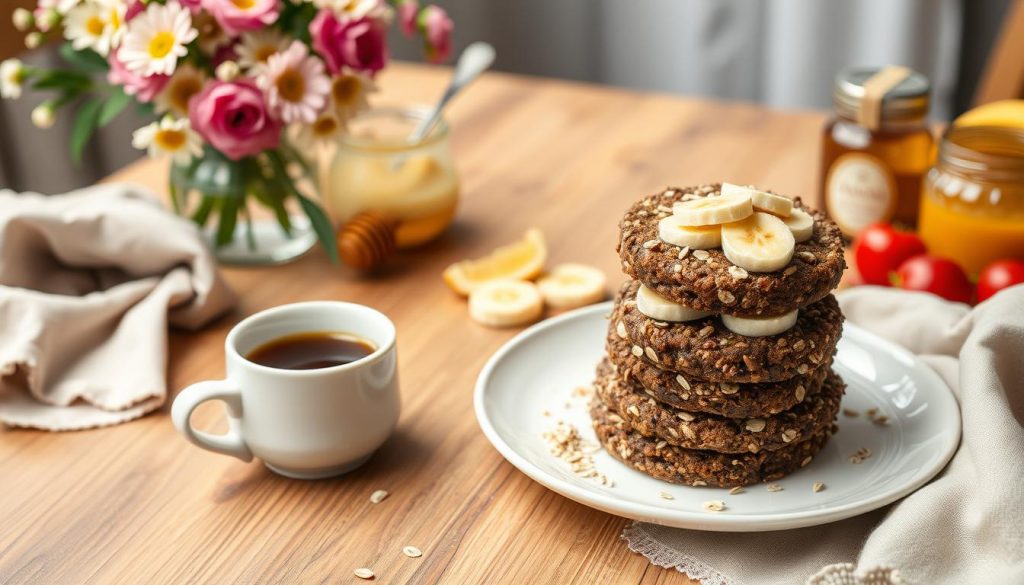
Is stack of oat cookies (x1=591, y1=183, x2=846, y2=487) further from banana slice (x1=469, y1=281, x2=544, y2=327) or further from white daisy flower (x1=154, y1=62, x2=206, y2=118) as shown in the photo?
white daisy flower (x1=154, y1=62, x2=206, y2=118)

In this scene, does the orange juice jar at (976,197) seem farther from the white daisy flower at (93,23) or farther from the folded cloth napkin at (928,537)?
the white daisy flower at (93,23)

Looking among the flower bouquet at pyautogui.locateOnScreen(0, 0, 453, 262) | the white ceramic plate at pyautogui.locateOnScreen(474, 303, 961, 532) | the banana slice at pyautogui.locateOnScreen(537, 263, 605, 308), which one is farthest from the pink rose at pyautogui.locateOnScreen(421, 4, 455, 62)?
the white ceramic plate at pyautogui.locateOnScreen(474, 303, 961, 532)

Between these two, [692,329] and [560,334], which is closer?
[692,329]

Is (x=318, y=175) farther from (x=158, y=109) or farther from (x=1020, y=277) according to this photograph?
(x=1020, y=277)

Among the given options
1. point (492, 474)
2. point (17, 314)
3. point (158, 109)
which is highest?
point (158, 109)

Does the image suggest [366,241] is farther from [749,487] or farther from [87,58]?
[749,487]

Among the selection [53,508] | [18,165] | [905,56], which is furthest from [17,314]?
[905,56]
